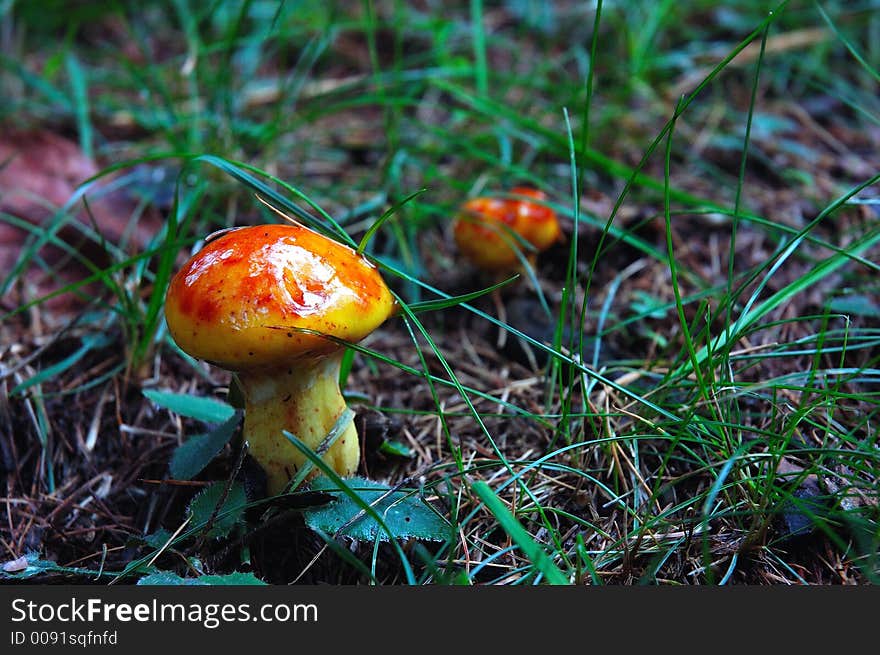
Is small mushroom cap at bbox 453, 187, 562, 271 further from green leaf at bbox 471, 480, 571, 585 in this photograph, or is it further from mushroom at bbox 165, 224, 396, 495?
green leaf at bbox 471, 480, 571, 585

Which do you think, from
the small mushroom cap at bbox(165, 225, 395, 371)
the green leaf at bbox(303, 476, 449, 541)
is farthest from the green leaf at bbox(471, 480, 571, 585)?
the small mushroom cap at bbox(165, 225, 395, 371)

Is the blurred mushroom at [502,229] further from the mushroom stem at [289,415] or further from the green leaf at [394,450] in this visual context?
the mushroom stem at [289,415]

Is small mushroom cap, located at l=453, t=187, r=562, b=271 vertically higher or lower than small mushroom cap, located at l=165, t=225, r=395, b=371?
lower

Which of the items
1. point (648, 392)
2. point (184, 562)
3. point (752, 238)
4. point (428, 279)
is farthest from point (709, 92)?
point (184, 562)

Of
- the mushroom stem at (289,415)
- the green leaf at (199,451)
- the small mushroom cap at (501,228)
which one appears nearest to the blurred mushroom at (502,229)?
the small mushroom cap at (501,228)

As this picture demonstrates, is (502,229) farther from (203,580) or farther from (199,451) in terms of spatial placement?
(203,580)
